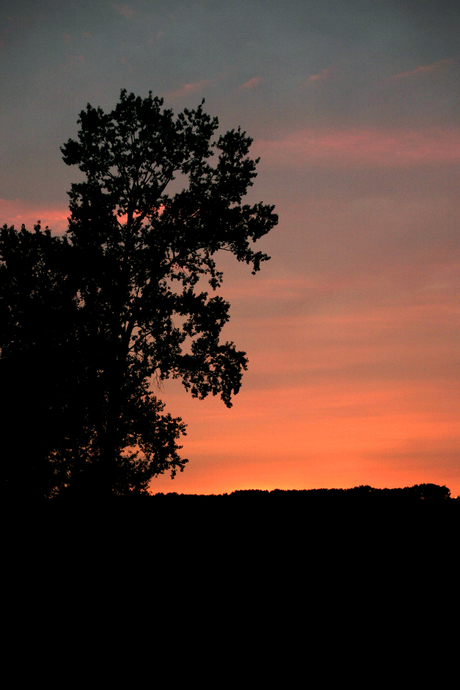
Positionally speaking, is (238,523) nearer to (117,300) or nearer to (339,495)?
(339,495)

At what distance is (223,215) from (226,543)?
15686mm

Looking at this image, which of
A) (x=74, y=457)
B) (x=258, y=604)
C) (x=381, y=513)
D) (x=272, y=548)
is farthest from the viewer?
(x=74, y=457)

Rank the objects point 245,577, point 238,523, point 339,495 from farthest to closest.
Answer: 1. point 339,495
2. point 238,523
3. point 245,577

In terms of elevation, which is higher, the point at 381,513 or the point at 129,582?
the point at 381,513

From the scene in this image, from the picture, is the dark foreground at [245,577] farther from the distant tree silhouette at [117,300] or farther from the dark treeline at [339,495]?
the distant tree silhouette at [117,300]

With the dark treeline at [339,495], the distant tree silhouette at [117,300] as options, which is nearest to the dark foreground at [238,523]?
the dark treeline at [339,495]

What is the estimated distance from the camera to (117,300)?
23531 millimetres

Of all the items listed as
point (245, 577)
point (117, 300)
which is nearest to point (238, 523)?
point (245, 577)

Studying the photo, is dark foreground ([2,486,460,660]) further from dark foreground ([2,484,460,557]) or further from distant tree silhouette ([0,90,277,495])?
distant tree silhouette ([0,90,277,495])

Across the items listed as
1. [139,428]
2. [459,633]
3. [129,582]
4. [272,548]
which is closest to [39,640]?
[129,582]

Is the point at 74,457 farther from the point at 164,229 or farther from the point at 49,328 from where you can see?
the point at 164,229

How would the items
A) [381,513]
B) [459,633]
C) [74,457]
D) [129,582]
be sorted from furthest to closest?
[74,457]
[381,513]
[129,582]
[459,633]

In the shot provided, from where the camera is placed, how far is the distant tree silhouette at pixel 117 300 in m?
23.8

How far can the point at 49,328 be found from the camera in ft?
78.4
